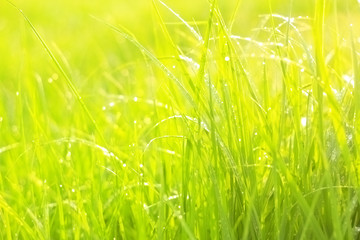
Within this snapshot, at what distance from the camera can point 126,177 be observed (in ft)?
6.09

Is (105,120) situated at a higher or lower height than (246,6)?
lower

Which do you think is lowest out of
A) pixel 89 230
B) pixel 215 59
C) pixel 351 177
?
pixel 89 230

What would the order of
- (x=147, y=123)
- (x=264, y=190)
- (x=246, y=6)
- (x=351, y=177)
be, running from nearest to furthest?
(x=351, y=177), (x=264, y=190), (x=147, y=123), (x=246, y=6)

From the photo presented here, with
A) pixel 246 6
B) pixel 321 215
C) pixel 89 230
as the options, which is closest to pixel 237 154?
pixel 321 215

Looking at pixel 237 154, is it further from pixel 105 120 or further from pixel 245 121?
pixel 105 120

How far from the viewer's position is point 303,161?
1638 millimetres

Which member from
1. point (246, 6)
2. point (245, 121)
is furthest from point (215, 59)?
point (246, 6)

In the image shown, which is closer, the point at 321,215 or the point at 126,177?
the point at 321,215

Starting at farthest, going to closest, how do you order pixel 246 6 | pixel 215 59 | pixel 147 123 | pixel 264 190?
pixel 246 6, pixel 147 123, pixel 215 59, pixel 264 190

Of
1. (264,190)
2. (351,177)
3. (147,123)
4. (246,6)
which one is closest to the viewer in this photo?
(351,177)

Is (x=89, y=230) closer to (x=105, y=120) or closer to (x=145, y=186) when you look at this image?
(x=145, y=186)

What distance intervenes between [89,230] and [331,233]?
1.50 ft

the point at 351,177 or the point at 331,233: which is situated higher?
the point at 351,177

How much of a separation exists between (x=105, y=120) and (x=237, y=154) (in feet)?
3.81
